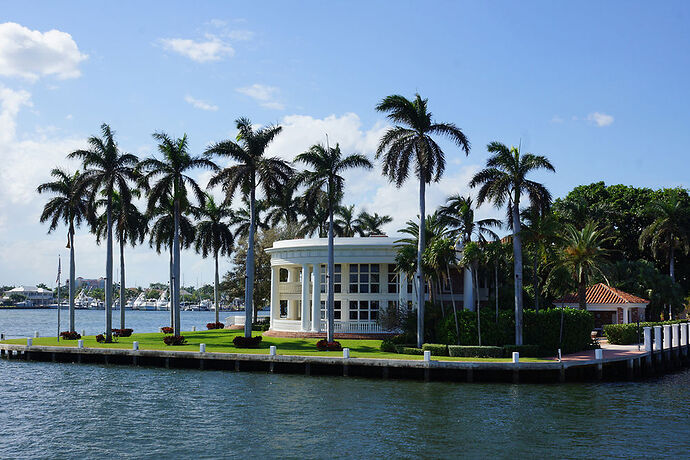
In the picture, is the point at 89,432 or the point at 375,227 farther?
the point at 375,227

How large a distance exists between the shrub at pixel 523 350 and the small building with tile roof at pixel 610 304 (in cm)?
2219

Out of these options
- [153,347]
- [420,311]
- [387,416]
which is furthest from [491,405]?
[153,347]

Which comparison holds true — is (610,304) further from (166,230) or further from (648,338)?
(166,230)

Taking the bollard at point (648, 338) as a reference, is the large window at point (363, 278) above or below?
above

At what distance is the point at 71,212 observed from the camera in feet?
203

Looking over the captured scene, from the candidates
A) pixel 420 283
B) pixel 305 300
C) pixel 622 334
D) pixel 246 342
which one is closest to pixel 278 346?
pixel 246 342

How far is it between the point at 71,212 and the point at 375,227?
41.7 m

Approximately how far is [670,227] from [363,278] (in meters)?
40.0

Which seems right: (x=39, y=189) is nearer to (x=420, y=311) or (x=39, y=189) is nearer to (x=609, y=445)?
(x=420, y=311)

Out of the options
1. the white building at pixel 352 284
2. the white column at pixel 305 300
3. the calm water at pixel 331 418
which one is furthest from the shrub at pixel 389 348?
the white column at pixel 305 300

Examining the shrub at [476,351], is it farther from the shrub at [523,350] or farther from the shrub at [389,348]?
the shrub at [389,348]

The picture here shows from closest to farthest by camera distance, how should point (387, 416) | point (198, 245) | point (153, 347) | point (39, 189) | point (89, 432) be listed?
point (89, 432), point (387, 416), point (153, 347), point (39, 189), point (198, 245)

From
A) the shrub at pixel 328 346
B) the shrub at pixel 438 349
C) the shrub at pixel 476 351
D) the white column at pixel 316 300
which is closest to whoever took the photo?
the shrub at pixel 476 351

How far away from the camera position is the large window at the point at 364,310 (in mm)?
56688
